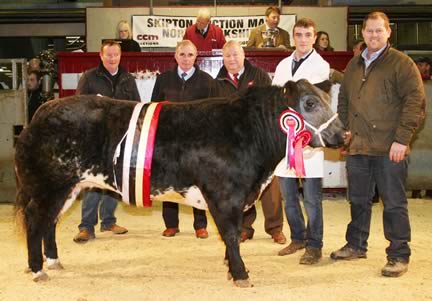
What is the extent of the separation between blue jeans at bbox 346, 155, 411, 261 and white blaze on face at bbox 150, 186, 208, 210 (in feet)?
4.84

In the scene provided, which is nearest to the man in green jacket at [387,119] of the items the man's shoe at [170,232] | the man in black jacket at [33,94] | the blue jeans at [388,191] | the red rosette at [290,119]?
the blue jeans at [388,191]

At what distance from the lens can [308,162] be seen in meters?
5.52

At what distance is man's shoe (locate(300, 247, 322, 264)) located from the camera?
5.55 metres

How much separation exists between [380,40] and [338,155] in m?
3.91

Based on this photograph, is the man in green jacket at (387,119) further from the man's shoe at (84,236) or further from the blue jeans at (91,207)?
the man's shoe at (84,236)

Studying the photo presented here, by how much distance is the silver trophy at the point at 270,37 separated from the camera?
9.89 meters

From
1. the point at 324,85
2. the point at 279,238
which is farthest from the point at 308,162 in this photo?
the point at 279,238

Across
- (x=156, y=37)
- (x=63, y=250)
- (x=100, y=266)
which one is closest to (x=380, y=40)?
(x=100, y=266)

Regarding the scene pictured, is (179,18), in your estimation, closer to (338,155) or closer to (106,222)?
(338,155)

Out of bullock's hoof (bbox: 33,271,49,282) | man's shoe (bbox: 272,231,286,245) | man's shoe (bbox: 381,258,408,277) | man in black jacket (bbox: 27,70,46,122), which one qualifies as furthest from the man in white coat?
man in black jacket (bbox: 27,70,46,122)

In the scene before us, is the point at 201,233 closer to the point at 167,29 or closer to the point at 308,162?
the point at 308,162

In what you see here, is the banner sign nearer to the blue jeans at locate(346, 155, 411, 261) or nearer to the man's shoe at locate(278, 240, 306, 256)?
the man's shoe at locate(278, 240, 306, 256)

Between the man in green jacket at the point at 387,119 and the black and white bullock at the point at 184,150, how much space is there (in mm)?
479

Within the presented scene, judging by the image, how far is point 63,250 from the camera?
238 inches
